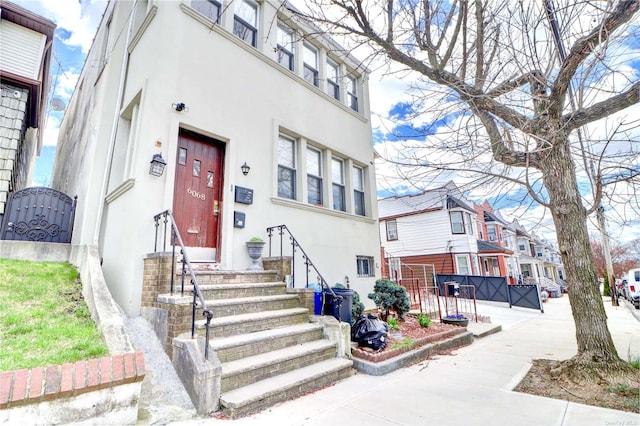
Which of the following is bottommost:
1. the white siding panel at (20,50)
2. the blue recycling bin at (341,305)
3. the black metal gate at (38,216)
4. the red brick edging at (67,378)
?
the red brick edging at (67,378)

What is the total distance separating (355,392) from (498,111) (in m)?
4.19

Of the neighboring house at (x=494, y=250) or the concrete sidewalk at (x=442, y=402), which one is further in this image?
the neighboring house at (x=494, y=250)

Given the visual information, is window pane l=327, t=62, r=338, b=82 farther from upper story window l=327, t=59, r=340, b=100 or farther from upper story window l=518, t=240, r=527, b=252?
upper story window l=518, t=240, r=527, b=252

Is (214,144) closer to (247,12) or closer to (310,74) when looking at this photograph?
(247,12)

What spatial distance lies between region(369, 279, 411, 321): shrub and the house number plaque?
346cm

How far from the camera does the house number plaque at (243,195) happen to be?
594cm

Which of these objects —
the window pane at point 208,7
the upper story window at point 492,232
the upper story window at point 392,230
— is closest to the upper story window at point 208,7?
the window pane at point 208,7

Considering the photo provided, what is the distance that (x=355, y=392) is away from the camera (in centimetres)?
367

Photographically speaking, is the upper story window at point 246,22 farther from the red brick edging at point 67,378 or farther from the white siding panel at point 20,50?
the red brick edging at point 67,378

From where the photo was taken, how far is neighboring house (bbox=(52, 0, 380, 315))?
5.16 meters

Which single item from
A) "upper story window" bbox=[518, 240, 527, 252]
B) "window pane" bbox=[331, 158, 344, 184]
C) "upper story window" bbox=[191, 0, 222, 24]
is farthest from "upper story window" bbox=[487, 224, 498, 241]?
"upper story window" bbox=[191, 0, 222, 24]

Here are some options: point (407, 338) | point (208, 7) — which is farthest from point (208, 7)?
point (407, 338)

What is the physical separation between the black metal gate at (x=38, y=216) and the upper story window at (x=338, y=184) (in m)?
6.40

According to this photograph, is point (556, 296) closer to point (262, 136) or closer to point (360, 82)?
point (360, 82)
